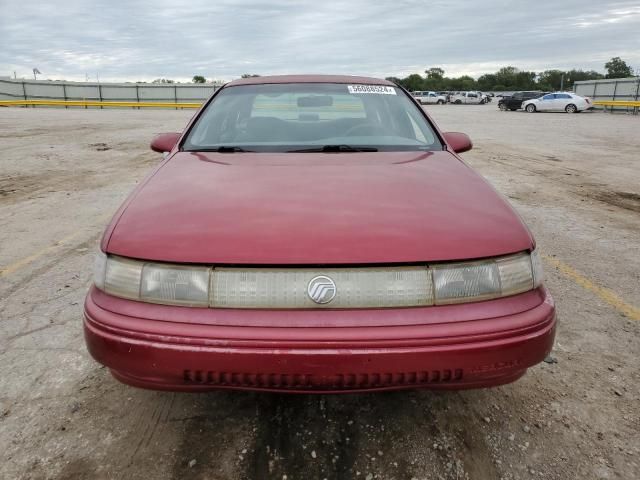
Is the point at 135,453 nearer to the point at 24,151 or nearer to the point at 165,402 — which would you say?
the point at 165,402

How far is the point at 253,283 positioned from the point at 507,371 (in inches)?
35.4

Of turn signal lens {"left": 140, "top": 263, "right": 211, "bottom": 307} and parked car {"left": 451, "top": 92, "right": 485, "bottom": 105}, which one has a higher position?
parked car {"left": 451, "top": 92, "right": 485, "bottom": 105}

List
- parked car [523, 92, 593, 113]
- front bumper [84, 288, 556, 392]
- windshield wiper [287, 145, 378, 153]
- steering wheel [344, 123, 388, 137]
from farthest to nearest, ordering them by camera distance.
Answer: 1. parked car [523, 92, 593, 113]
2. steering wheel [344, 123, 388, 137]
3. windshield wiper [287, 145, 378, 153]
4. front bumper [84, 288, 556, 392]

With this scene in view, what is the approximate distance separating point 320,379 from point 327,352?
10 cm

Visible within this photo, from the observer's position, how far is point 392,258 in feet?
5.18

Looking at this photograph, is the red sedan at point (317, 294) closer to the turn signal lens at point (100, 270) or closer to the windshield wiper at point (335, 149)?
the turn signal lens at point (100, 270)

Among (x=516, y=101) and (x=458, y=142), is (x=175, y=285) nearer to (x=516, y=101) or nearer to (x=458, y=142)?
(x=458, y=142)

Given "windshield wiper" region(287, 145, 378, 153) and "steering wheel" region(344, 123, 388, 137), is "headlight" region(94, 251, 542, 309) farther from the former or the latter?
"steering wheel" region(344, 123, 388, 137)

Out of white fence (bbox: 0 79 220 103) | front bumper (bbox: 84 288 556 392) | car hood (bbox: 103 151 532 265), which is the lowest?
front bumper (bbox: 84 288 556 392)

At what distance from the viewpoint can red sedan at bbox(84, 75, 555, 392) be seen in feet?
4.99

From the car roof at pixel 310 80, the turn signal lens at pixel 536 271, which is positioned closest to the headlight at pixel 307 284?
the turn signal lens at pixel 536 271

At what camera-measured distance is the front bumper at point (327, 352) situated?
1.50 metres

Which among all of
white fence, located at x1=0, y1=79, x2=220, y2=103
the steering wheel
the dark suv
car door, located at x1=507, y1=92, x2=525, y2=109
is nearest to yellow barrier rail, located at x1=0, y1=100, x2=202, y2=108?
white fence, located at x1=0, y1=79, x2=220, y2=103

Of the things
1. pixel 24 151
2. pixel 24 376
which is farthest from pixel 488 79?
pixel 24 376
